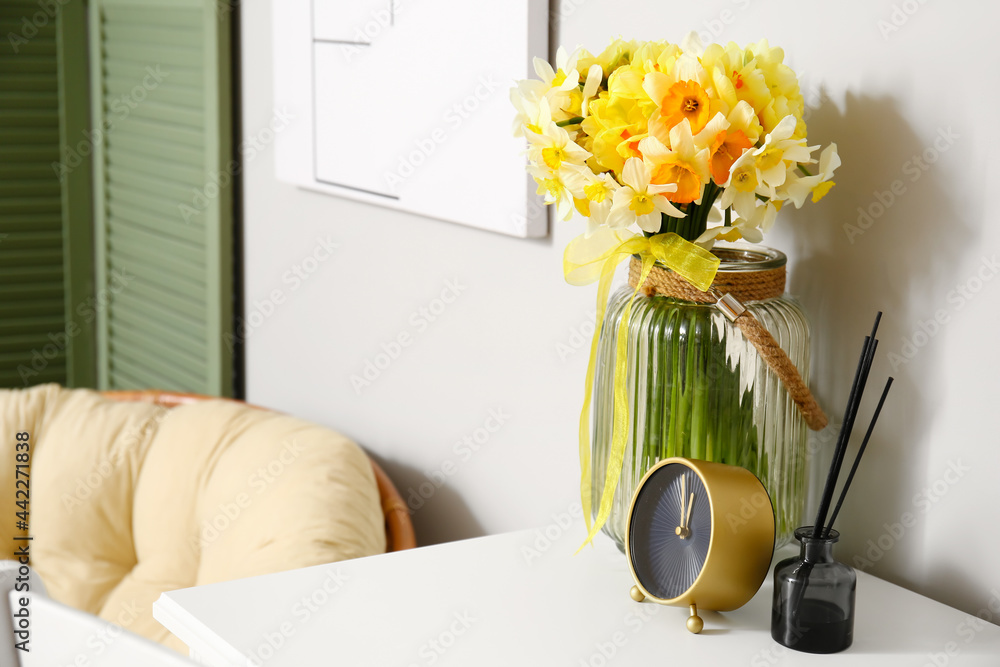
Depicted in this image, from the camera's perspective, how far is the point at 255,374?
2068 millimetres

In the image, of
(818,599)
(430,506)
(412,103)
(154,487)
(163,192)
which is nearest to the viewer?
(818,599)

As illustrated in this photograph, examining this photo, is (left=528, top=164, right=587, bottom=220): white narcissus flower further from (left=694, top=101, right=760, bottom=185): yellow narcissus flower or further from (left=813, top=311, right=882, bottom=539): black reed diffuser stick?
(left=813, top=311, right=882, bottom=539): black reed diffuser stick

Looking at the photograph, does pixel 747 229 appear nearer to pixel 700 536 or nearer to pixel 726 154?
pixel 726 154

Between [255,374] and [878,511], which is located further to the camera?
[255,374]

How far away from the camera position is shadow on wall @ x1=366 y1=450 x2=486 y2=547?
1.55 meters

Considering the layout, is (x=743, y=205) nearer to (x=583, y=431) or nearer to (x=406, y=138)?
(x=583, y=431)

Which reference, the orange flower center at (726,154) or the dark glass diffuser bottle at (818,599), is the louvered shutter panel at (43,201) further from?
the dark glass diffuser bottle at (818,599)

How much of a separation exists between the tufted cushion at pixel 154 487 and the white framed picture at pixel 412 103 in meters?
0.42

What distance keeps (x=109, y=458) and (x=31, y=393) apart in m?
0.22

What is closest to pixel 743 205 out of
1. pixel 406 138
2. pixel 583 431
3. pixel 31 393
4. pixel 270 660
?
pixel 583 431

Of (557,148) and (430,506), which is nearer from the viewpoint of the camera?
(557,148)

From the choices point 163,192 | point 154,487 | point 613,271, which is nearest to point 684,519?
point 613,271

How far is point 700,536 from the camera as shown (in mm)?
855

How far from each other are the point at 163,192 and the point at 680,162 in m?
1.66
